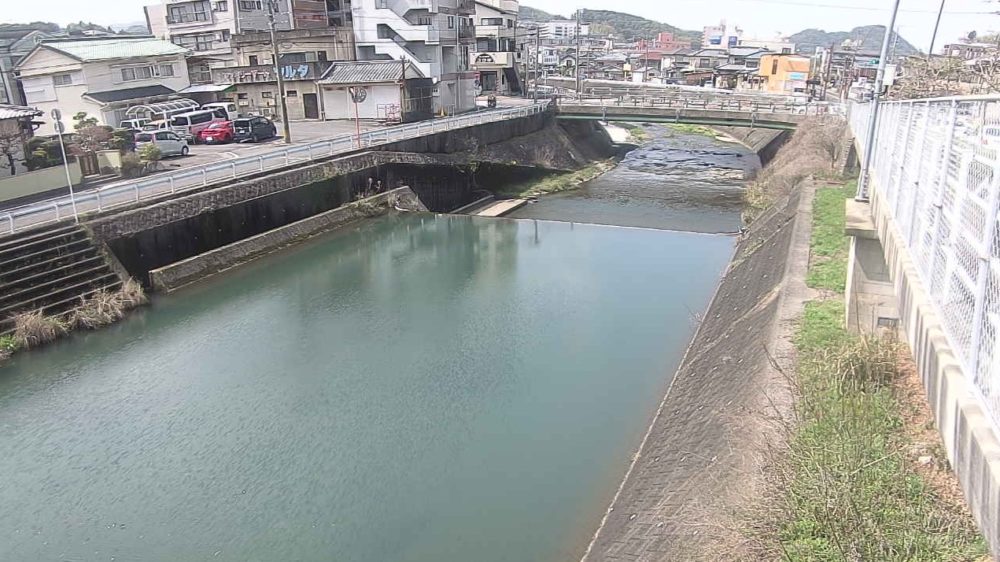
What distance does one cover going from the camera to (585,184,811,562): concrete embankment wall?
696 cm

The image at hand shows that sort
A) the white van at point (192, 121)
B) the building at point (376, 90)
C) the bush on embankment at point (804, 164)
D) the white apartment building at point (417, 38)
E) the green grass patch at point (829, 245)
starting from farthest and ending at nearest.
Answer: the white apartment building at point (417, 38)
the building at point (376, 90)
the white van at point (192, 121)
the bush on embankment at point (804, 164)
the green grass patch at point (829, 245)

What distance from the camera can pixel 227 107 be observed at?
118 ft

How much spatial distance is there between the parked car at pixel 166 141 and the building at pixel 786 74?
2364 inches

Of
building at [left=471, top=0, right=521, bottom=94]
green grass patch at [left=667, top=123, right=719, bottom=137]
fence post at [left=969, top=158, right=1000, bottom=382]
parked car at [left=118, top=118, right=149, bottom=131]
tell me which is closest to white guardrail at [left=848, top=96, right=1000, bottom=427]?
fence post at [left=969, top=158, right=1000, bottom=382]

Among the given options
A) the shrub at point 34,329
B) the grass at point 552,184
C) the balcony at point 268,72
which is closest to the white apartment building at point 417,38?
the balcony at point 268,72

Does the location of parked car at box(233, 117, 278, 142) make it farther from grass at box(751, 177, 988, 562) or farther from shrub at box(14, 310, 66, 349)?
grass at box(751, 177, 988, 562)

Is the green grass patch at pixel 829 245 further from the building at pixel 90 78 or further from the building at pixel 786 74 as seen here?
the building at pixel 786 74

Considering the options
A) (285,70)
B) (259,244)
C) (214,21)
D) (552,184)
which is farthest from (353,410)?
(214,21)

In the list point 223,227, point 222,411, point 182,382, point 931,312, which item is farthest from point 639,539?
point 223,227

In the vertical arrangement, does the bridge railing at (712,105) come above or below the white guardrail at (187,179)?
above

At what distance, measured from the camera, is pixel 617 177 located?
3750 centimetres

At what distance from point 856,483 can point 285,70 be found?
4003cm

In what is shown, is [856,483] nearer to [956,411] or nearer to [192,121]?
[956,411]

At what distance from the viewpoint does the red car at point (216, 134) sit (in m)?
29.3
